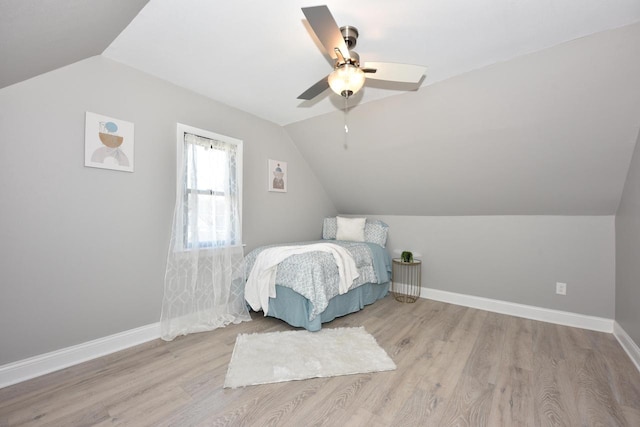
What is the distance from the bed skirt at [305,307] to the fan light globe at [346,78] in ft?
5.98

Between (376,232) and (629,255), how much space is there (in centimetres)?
237

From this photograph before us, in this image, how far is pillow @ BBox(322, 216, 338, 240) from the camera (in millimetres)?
4133

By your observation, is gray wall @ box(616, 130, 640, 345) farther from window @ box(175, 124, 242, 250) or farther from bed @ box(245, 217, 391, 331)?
window @ box(175, 124, 242, 250)

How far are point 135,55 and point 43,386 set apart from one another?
2.42 metres

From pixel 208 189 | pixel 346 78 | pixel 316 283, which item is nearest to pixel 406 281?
pixel 316 283

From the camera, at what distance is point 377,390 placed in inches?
66.9

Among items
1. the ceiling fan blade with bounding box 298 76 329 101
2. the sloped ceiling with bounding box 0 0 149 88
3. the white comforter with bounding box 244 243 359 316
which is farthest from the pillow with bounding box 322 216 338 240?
the sloped ceiling with bounding box 0 0 149 88

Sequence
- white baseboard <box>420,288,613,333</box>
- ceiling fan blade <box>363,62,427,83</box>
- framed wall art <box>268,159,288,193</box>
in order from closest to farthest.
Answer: ceiling fan blade <box>363,62,427,83</box> < white baseboard <box>420,288,613,333</box> < framed wall art <box>268,159,288,193</box>

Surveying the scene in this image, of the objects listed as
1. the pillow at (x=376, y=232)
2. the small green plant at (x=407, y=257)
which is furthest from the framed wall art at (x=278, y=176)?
the small green plant at (x=407, y=257)

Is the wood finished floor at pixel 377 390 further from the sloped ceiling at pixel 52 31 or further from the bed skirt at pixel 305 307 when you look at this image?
the sloped ceiling at pixel 52 31

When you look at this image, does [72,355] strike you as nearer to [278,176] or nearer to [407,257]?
[278,176]

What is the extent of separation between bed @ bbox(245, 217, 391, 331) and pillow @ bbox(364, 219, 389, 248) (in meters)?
0.26

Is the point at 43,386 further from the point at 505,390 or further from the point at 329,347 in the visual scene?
the point at 505,390

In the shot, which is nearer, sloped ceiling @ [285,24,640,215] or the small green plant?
sloped ceiling @ [285,24,640,215]
